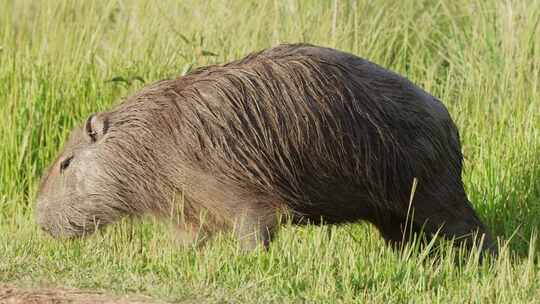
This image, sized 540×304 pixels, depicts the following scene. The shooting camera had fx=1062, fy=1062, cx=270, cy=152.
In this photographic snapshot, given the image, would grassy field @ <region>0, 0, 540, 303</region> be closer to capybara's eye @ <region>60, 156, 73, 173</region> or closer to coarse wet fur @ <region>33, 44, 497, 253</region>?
coarse wet fur @ <region>33, 44, 497, 253</region>

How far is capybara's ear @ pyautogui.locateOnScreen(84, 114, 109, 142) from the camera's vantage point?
5551mm

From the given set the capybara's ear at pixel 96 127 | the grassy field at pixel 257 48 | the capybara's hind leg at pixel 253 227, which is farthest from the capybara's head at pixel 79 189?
the capybara's hind leg at pixel 253 227

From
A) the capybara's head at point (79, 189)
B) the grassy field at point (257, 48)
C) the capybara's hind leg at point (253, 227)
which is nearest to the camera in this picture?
the grassy field at point (257, 48)

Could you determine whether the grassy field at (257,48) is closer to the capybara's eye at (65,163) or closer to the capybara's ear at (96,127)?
the capybara's eye at (65,163)

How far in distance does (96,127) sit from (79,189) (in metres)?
0.34

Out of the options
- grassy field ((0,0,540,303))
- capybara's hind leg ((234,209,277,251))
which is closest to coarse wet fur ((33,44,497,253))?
capybara's hind leg ((234,209,277,251))

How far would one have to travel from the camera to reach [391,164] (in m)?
5.30

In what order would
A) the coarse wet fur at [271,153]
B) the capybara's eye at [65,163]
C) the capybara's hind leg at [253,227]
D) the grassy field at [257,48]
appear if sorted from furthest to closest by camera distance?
the capybara's eye at [65,163]
the coarse wet fur at [271,153]
the capybara's hind leg at [253,227]
the grassy field at [257,48]

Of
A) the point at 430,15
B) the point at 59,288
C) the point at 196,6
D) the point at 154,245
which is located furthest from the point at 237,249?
the point at 430,15

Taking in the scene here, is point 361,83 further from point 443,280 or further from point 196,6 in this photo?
point 196,6

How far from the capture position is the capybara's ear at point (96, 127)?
555 cm

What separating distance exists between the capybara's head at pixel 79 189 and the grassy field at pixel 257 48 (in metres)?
0.13

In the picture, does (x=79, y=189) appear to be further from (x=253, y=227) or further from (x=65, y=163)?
(x=253, y=227)

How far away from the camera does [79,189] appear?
5.55m
